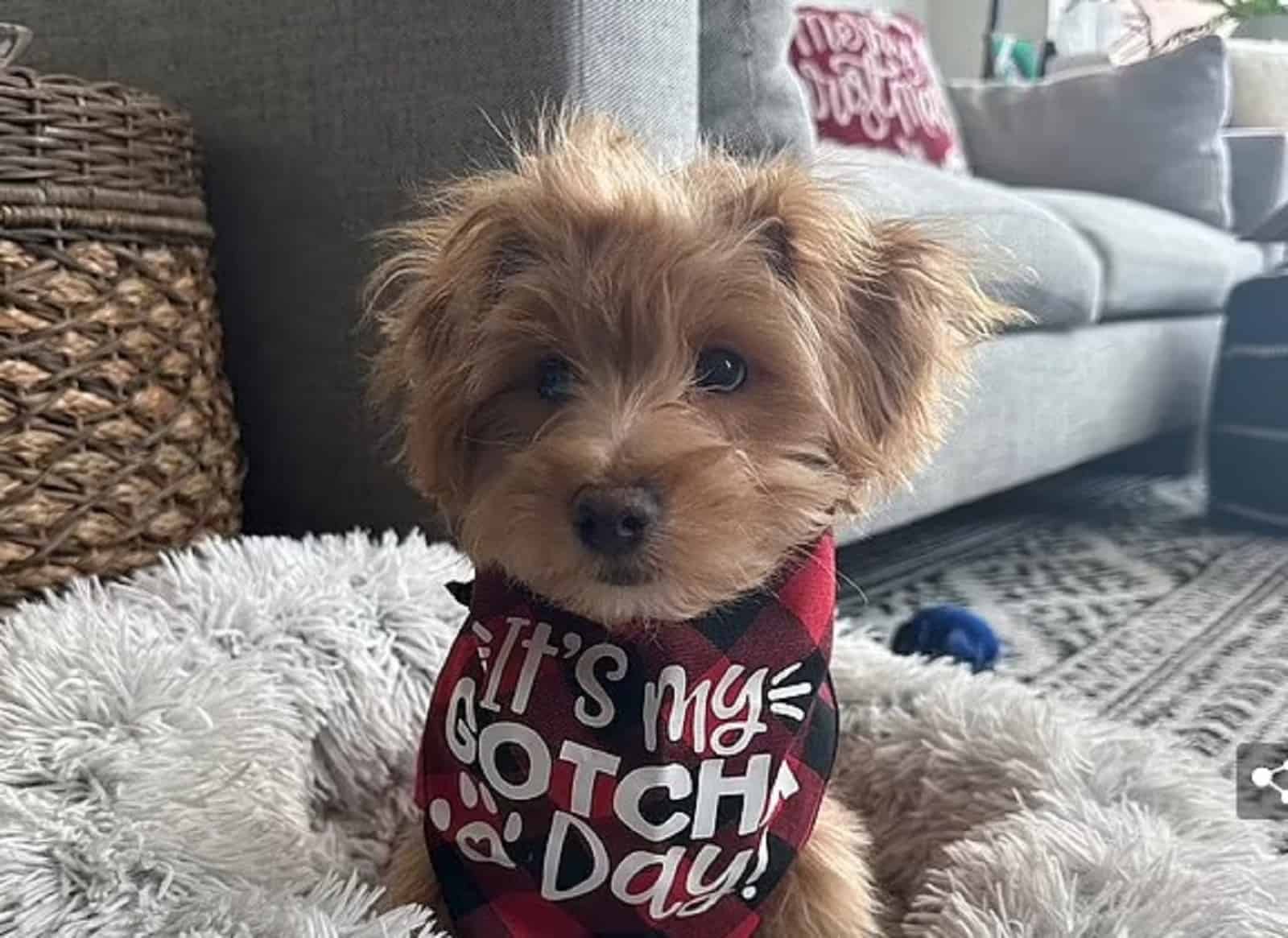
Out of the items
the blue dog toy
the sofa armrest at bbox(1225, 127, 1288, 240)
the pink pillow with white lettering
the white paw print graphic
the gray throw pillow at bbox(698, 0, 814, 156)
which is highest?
the gray throw pillow at bbox(698, 0, 814, 156)

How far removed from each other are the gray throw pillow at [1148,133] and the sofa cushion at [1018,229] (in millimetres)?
969

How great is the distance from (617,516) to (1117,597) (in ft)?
5.23

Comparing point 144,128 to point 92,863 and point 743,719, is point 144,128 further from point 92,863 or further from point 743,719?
point 743,719

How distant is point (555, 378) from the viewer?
937 mm

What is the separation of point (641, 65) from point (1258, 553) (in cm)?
165

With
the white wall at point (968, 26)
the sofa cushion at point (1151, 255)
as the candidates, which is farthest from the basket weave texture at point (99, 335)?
the white wall at point (968, 26)

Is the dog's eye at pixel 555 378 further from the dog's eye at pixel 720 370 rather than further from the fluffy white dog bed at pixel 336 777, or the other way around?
the fluffy white dog bed at pixel 336 777

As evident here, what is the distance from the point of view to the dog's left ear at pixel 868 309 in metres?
0.94

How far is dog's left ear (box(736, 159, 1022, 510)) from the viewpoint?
0.94 m

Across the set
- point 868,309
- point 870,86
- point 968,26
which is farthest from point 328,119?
point 968,26

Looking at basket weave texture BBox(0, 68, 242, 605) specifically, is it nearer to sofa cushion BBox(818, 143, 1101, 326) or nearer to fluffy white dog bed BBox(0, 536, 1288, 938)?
fluffy white dog bed BBox(0, 536, 1288, 938)

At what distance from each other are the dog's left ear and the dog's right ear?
6.4 inches

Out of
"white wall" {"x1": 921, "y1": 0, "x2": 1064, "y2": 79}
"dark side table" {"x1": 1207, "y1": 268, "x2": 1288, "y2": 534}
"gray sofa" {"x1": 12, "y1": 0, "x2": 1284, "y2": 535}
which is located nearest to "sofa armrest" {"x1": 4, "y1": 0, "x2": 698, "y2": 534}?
"gray sofa" {"x1": 12, "y1": 0, "x2": 1284, "y2": 535}

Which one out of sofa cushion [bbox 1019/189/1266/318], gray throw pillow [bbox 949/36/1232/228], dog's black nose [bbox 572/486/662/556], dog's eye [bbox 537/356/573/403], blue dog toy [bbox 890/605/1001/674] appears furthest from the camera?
gray throw pillow [bbox 949/36/1232/228]
